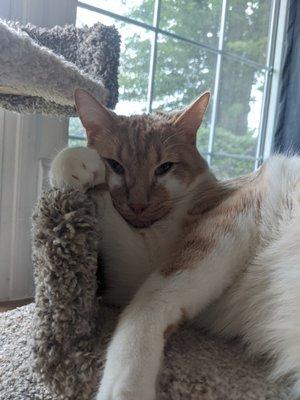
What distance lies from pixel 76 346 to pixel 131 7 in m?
1.21

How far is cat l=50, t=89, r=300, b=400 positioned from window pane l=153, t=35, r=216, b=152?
588mm

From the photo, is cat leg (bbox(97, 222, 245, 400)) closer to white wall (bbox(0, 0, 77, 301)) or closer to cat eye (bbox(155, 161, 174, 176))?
cat eye (bbox(155, 161, 174, 176))

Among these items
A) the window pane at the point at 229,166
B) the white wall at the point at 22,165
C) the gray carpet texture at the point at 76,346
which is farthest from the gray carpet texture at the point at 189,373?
the window pane at the point at 229,166

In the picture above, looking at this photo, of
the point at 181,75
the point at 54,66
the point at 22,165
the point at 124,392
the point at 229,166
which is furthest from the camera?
the point at 229,166

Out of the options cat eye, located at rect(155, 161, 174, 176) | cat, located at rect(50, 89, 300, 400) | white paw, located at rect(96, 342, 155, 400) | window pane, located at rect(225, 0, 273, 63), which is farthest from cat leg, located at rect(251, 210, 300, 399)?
window pane, located at rect(225, 0, 273, 63)

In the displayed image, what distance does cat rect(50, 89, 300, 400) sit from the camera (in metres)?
0.67

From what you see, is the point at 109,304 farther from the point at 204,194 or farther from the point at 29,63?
the point at 29,63

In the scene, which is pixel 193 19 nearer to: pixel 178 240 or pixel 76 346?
pixel 178 240

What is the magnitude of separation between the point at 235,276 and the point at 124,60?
1.02m

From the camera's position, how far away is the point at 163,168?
41.1 inches

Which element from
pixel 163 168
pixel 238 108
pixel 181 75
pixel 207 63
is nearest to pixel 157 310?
pixel 163 168

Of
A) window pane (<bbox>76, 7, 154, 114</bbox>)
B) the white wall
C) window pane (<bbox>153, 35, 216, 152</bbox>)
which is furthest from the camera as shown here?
window pane (<bbox>153, 35, 216, 152</bbox>)

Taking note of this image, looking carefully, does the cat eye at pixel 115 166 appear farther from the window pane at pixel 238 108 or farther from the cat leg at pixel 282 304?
the window pane at pixel 238 108

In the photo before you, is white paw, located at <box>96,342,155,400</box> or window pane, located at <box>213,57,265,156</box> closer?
white paw, located at <box>96,342,155,400</box>
